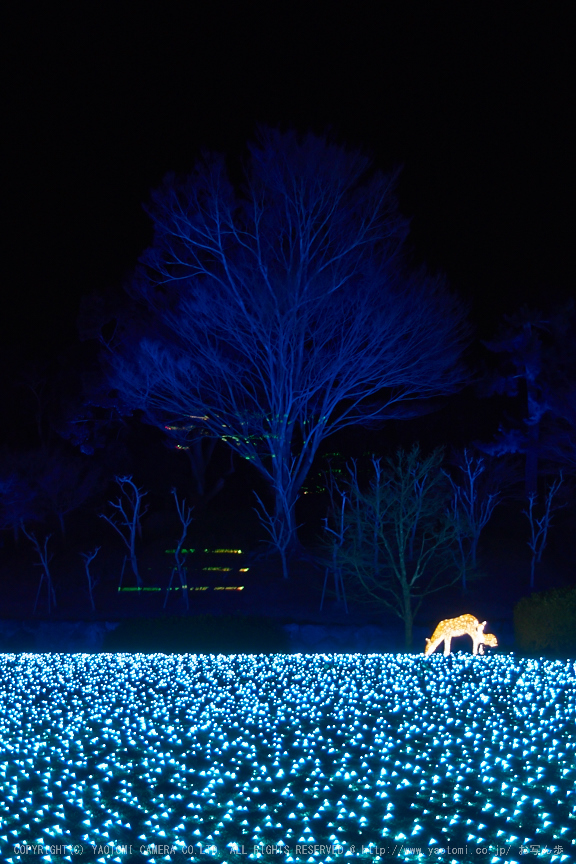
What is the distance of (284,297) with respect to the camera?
16.1 meters

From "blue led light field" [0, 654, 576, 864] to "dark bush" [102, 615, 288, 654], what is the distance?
3.90 m

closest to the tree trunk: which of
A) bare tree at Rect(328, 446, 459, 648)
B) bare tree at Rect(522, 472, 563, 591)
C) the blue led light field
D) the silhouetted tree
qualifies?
bare tree at Rect(328, 446, 459, 648)

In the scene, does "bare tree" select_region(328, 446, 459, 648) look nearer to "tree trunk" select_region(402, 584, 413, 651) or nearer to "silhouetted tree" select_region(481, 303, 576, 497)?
"tree trunk" select_region(402, 584, 413, 651)

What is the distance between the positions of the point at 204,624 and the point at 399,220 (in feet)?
30.7

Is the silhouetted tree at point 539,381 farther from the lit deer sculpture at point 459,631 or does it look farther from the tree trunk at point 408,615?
the lit deer sculpture at point 459,631

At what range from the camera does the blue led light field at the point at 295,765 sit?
144 inches

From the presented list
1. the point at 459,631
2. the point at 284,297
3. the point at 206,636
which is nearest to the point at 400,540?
the point at 459,631

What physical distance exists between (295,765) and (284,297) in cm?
1236

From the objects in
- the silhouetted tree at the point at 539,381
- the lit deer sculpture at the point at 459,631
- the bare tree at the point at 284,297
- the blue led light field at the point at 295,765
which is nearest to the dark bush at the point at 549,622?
the lit deer sculpture at the point at 459,631

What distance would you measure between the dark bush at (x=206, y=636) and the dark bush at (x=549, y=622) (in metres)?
3.67

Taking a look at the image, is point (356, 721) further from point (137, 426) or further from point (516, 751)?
point (137, 426)

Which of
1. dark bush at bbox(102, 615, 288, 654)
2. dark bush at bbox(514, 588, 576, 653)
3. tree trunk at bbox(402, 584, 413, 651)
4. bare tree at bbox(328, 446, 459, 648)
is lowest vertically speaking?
dark bush at bbox(514, 588, 576, 653)

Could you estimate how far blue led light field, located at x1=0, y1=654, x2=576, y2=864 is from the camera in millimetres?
3650

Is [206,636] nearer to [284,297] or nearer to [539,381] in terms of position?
[284,297]
